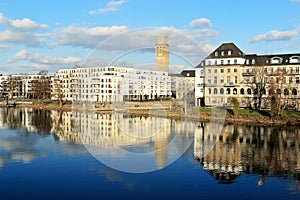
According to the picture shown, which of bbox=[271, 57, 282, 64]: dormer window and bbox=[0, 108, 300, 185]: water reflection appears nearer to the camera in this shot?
bbox=[0, 108, 300, 185]: water reflection

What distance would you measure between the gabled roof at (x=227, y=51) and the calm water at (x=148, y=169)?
24290 mm

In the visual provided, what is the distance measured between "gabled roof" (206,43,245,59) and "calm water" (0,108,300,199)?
24290 mm

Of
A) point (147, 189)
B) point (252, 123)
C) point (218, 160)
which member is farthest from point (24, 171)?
point (252, 123)

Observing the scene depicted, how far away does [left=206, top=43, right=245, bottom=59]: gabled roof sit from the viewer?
43.6 m

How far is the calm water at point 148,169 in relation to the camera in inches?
435

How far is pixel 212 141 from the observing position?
2139 cm

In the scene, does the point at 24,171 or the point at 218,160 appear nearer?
the point at 24,171

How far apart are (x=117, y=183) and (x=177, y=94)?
4868mm

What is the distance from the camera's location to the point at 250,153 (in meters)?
17.2

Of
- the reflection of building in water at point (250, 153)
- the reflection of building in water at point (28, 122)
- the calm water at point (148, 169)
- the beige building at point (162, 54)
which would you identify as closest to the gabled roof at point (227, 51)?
the reflection of building in water at point (250, 153)

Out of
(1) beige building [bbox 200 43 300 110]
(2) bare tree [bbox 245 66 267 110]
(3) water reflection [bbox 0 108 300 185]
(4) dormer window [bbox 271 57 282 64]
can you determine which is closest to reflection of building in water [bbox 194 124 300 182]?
(3) water reflection [bbox 0 108 300 185]

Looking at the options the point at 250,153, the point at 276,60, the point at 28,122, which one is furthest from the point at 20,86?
the point at 250,153

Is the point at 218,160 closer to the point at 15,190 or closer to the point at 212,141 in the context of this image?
the point at 212,141

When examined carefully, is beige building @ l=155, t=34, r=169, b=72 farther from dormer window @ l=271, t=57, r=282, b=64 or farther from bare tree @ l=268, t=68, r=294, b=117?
dormer window @ l=271, t=57, r=282, b=64
